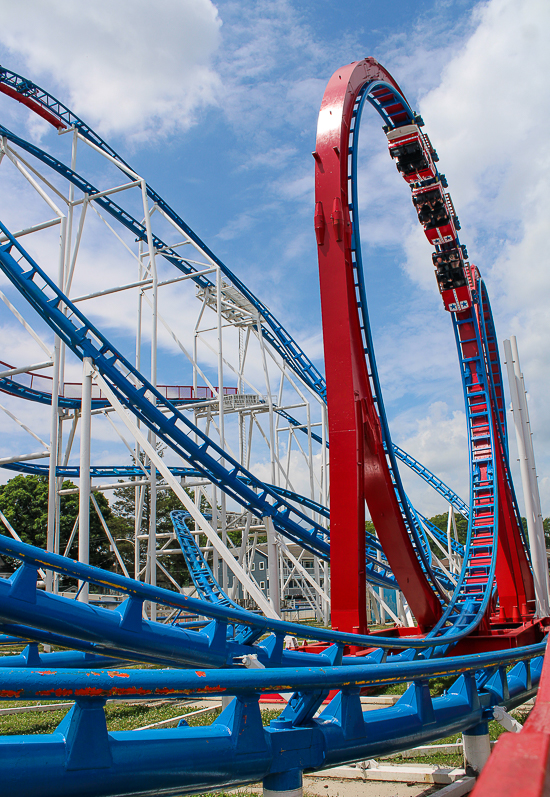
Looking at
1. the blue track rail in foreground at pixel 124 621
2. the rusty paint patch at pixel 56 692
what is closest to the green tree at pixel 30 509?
the blue track rail in foreground at pixel 124 621

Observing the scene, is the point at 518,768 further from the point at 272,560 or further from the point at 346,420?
the point at 272,560

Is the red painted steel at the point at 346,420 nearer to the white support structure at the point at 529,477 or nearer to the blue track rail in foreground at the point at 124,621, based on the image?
the blue track rail in foreground at the point at 124,621

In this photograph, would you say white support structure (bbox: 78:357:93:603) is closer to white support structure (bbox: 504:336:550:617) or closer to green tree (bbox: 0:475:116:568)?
white support structure (bbox: 504:336:550:617)

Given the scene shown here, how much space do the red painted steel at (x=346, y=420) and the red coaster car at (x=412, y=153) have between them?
2342 millimetres

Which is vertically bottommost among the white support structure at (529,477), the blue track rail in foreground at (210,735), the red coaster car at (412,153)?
the blue track rail in foreground at (210,735)

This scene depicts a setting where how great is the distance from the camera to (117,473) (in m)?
16.9

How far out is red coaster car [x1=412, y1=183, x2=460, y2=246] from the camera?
10.3 meters

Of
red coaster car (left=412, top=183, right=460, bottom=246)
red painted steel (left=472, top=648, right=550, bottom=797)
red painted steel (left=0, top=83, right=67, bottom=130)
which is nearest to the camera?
red painted steel (left=472, top=648, right=550, bottom=797)

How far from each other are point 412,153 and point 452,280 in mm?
2225

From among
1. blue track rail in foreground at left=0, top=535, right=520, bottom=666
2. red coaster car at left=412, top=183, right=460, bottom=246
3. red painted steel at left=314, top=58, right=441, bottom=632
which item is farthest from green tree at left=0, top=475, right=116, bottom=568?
blue track rail in foreground at left=0, top=535, right=520, bottom=666

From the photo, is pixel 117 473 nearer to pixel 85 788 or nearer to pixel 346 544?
pixel 346 544

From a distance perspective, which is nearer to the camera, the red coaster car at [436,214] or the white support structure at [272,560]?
the red coaster car at [436,214]

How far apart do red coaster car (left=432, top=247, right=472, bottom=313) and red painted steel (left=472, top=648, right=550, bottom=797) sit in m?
10.2

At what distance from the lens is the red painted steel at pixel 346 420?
19.4 feet
